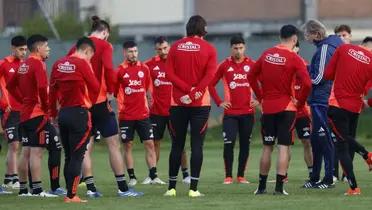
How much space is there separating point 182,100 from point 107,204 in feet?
5.67

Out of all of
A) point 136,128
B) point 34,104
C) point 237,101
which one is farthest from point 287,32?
point 136,128

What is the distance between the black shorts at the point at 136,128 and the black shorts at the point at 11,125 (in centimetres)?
172

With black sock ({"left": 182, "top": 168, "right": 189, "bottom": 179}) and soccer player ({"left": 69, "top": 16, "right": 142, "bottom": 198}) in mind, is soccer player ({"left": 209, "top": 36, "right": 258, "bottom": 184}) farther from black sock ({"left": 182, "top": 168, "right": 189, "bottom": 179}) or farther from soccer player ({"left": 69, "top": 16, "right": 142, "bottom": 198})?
soccer player ({"left": 69, "top": 16, "right": 142, "bottom": 198})

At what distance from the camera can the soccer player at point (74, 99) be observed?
1539cm

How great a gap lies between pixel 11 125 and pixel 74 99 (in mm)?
3866

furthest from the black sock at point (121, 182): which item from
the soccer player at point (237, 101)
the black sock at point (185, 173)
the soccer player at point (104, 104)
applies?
the soccer player at point (237, 101)

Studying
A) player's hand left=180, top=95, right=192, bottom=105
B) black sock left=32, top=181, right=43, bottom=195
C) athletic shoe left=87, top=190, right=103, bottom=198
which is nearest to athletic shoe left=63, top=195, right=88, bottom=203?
athletic shoe left=87, top=190, right=103, bottom=198

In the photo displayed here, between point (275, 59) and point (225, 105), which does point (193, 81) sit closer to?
point (275, 59)

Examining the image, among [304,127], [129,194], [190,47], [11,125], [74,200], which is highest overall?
[190,47]

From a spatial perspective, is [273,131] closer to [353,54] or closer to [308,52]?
[353,54]

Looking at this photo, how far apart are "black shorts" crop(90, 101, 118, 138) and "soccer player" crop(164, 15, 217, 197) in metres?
0.79

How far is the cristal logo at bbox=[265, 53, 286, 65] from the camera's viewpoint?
634 inches

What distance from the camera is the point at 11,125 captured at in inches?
754

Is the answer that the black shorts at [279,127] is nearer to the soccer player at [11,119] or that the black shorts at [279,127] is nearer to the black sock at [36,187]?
the black sock at [36,187]
